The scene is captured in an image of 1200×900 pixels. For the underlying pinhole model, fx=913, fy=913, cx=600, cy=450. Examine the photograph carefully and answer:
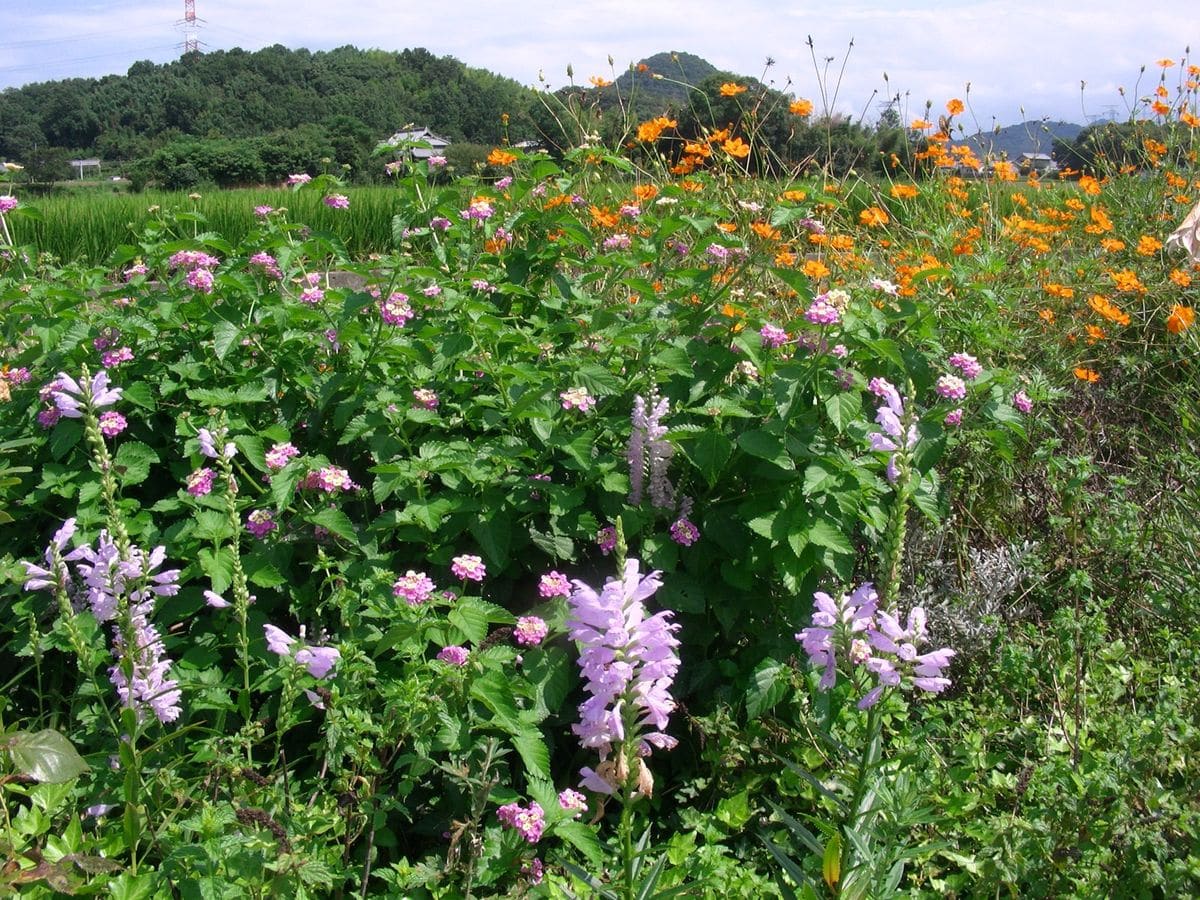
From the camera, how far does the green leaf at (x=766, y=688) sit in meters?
2.11

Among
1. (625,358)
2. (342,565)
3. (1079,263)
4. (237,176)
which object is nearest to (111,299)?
(342,565)

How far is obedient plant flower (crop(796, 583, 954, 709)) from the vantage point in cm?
126

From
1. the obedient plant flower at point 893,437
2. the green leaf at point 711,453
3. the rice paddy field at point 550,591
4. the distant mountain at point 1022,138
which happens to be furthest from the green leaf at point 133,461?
the distant mountain at point 1022,138

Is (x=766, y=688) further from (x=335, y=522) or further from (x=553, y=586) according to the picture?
(x=335, y=522)

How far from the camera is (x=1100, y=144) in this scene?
6.88m

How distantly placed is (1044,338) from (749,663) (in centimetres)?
248

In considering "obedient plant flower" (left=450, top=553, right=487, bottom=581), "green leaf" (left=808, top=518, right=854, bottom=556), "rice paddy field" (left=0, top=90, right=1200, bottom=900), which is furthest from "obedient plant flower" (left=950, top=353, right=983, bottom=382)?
"obedient plant flower" (left=450, top=553, right=487, bottom=581)

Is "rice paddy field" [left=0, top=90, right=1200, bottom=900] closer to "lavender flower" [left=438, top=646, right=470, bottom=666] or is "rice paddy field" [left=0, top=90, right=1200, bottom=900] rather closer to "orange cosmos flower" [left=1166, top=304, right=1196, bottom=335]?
"lavender flower" [left=438, top=646, right=470, bottom=666]

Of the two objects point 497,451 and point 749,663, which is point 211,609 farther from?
point 749,663

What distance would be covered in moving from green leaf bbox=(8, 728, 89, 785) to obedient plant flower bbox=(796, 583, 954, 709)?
3.97ft

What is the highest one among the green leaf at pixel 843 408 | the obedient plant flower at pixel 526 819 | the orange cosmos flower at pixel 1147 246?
the orange cosmos flower at pixel 1147 246

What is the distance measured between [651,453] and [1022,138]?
6.29 metres

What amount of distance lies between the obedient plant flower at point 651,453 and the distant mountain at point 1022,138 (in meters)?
4.46

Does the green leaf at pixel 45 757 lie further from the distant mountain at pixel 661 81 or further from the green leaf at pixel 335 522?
the distant mountain at pixel 661 81
